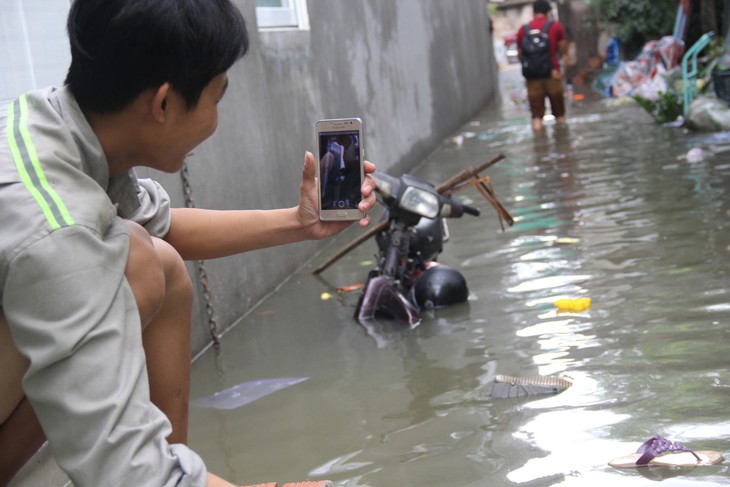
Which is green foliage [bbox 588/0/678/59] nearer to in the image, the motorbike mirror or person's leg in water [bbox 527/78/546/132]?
person's leg in water [bbox 527/78/546/132]

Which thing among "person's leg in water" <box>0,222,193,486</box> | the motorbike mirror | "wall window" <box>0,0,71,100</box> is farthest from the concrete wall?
Result: "person's leg in water" <box>0,222,193,486</box>

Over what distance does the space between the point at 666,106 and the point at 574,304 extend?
7.19 meters

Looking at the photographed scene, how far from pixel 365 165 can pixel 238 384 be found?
5.31 ft

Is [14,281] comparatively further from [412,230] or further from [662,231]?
[662,231]

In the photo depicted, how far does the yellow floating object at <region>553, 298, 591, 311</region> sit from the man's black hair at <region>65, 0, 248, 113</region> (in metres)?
3.00

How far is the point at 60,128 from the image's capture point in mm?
1819

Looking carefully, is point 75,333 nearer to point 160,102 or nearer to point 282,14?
point 160,102

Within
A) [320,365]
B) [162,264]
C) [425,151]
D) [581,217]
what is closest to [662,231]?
[581,217]

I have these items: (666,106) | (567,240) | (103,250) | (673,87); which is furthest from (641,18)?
(103,250)

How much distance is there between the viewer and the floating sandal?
2814 mm

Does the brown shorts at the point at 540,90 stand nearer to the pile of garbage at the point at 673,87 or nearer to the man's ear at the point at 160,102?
the pile of garbage at the point at 673,87

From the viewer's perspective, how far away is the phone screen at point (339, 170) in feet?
9.32

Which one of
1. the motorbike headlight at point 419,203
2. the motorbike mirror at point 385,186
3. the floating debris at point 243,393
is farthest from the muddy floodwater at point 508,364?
the motorbike mirror at point 385,186

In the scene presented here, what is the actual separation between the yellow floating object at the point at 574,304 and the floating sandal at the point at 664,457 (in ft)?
5.57
